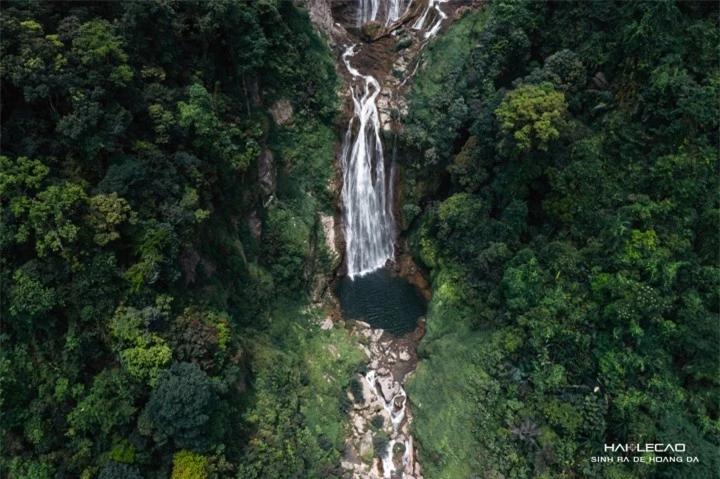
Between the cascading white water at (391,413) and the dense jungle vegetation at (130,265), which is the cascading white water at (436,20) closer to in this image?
the dense jungle vegetation at (130,265)

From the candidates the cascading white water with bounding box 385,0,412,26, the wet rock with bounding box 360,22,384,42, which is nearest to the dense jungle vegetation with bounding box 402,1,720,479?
the cascading white water with bounding box 385,0,412,26

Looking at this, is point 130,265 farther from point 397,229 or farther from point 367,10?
point 367,10

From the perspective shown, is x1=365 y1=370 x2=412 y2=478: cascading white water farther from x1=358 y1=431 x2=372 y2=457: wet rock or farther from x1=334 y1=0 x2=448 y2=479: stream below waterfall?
x1=358 y1=431 x2=372 y2=457: wet rock

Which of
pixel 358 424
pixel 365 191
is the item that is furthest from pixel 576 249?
pixel 358 424

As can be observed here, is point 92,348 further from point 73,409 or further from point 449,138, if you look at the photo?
point 449,138

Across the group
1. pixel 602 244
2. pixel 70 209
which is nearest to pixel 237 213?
pixel 70 209

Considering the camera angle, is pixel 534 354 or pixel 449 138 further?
pixel 449 138

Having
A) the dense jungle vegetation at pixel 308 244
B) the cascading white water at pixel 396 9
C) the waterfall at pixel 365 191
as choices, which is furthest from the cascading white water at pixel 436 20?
the waterfall at pixel 365 191
